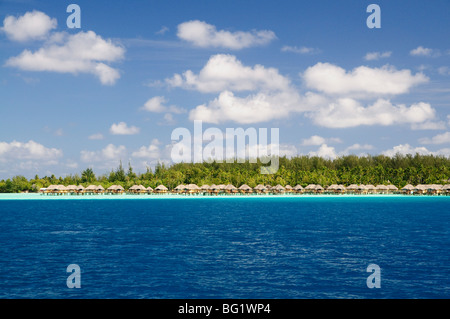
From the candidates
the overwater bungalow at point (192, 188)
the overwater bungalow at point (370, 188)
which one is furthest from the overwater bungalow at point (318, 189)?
the overwater bungalow at point (192, 188)

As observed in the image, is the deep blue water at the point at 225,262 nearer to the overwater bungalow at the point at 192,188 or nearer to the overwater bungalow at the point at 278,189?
the overwater bungalow at the point at 192,188

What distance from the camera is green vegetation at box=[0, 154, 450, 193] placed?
565 feet

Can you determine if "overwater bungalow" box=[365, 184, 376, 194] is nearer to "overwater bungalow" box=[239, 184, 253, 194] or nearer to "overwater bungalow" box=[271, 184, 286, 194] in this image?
"overwater bungalow" box=[271, 184, 286, 194]

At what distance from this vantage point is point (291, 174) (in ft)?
583

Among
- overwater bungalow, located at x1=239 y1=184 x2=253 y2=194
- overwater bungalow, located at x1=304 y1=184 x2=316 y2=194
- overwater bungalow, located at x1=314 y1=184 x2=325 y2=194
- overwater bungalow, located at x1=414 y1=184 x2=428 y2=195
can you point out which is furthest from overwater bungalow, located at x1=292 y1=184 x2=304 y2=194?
overwater bungalow, located at x1=414 y1=184 x2=428 y2=195

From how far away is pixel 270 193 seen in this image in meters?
180

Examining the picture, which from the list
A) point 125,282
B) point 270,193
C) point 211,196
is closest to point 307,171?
point 270,193

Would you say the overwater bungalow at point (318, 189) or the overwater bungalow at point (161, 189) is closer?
the overwater bungalow at point (161, 189)

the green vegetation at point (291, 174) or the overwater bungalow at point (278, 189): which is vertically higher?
the green vegetation at point (291, 174)

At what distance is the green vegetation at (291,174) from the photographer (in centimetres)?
17212

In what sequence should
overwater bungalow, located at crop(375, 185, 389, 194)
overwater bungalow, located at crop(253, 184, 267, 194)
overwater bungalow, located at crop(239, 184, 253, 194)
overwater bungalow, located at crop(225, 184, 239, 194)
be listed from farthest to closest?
overwater bungalow, located at crop(253, 184, 267, 194), overwater bungalow, located at crop(225, 184, 239, 194), overwater bungalow, located at crop(375, 185, 389, 194), overwater bungalow, located at crop(239, 184, 253, 194)

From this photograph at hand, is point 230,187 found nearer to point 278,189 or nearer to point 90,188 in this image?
point 278,189
